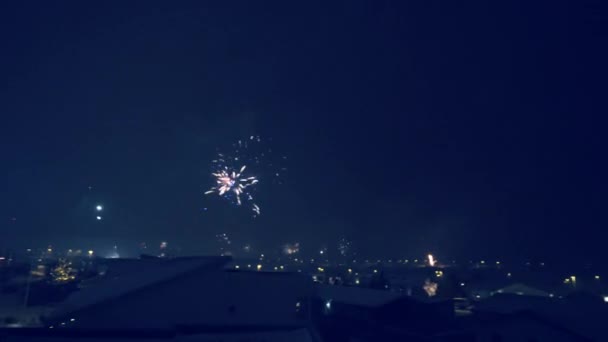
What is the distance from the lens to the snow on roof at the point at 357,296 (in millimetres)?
24219

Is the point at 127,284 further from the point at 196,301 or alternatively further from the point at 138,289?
the point at 196,301

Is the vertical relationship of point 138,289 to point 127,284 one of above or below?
below

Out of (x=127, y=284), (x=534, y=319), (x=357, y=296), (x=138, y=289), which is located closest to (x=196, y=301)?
(x=138, y=289)

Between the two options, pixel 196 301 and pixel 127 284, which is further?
pixel 196 301

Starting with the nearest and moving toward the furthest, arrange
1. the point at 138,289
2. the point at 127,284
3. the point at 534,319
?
1. the point at 138,289
2. the point at 127,284
3. the point at 534,319

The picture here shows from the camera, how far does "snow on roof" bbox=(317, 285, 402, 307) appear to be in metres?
24.2

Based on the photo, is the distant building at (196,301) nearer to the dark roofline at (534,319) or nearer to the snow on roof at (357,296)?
the snow on roof at (357,296)

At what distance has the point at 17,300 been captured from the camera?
32.2 meters

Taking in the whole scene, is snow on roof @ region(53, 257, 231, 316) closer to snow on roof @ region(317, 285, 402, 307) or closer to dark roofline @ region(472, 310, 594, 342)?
snow on roof @ region(317, 285, 402, 307)

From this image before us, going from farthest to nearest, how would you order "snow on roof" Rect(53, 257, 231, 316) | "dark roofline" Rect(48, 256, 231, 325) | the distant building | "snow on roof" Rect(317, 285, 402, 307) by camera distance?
"snow on roof" Rect(317, 285, 402, 307), the distant building, "snow on roof" Rect(53, 257, 231, 316), "dark roofline" Rect(48, 256, 231, 325)

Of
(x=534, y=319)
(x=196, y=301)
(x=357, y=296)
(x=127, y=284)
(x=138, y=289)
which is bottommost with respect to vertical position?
(x=534, y=319)

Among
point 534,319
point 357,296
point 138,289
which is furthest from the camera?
point 357,296

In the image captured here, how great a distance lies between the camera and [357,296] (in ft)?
84.8

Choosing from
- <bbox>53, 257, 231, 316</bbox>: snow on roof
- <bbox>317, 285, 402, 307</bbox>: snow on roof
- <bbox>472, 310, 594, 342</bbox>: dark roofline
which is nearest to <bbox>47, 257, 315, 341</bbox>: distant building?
<bbox>53, 257, 231, 316</bbox>: snow on roof
